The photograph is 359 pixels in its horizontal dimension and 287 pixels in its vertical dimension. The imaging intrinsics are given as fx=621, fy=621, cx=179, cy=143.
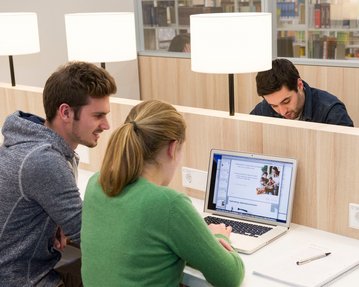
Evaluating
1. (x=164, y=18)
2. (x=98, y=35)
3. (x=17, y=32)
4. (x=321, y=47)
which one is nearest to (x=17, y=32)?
(x=17, y=32)

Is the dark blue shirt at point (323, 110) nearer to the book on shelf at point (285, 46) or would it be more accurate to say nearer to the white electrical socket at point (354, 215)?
the white electrical socket at point (354, 215)

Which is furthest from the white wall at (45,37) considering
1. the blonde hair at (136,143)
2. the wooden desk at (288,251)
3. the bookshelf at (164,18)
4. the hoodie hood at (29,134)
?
the blonde hair at (136,143)

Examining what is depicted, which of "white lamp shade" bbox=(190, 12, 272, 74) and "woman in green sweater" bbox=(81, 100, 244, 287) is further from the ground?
"white lamp shade" bbox=(190, 12, 272, 74)

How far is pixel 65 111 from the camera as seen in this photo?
1979mm

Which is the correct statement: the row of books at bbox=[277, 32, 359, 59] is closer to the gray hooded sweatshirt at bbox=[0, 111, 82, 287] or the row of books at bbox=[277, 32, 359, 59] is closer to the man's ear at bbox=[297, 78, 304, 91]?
the man's ear at bbox=[297, 78, 304, 91]

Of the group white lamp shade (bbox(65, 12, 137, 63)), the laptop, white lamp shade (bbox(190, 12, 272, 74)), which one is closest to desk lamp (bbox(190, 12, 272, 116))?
white lamp shade (bbox(190, 12, 272, 74))

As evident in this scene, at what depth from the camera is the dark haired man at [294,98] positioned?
9.16 feet

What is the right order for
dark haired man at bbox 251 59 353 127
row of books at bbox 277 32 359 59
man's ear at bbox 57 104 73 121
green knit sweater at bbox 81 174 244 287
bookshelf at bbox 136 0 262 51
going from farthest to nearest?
1. bookshelf at bbox 136 0 262 51
2. row of books at bbox 277 32 359 59
3. dark haired man at bbox 251 59 353 127
4. man's ear at bbox 57 104 73 121
5. green knit sweater at bbox 81 174 244 287

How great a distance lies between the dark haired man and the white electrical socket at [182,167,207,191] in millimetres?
597

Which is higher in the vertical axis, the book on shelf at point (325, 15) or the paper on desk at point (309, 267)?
the book on shelf at point (325, 15)

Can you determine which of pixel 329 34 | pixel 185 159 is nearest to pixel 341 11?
pixel 329 34

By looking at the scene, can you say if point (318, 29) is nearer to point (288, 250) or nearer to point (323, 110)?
point (323, 110)

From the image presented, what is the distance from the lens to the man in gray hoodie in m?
1.85

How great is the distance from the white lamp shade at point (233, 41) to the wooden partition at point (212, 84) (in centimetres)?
228
